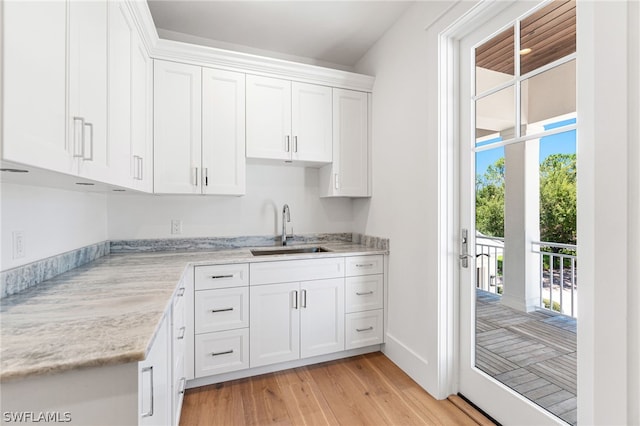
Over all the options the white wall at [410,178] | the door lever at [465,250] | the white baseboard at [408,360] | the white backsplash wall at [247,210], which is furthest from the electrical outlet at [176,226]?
the door lever at [465,250]

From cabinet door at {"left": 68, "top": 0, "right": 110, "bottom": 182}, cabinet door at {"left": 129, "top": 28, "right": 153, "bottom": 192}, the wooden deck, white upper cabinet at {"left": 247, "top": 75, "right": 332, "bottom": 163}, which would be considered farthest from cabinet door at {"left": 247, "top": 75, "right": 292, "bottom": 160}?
the wooden deck

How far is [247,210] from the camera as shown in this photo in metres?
2.71

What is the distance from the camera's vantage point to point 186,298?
1.92 meters

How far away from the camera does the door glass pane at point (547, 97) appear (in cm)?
132

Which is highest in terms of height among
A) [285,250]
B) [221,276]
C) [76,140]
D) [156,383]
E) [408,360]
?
[76,140]

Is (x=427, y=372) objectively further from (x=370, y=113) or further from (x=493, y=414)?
(x=370, y=113)

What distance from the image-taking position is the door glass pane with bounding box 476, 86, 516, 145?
1607 millimetres

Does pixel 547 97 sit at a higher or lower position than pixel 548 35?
lower

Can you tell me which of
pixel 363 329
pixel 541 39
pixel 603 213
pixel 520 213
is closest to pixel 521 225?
pixel 520 213

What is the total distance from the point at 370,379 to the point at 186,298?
4.67ft

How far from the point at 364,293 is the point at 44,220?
6.93ft

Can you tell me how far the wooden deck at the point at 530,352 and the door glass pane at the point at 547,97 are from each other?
96 cm

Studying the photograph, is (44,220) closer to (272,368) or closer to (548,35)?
(272,368)

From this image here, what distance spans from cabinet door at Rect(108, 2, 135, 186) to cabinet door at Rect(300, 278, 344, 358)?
4.61 feet
